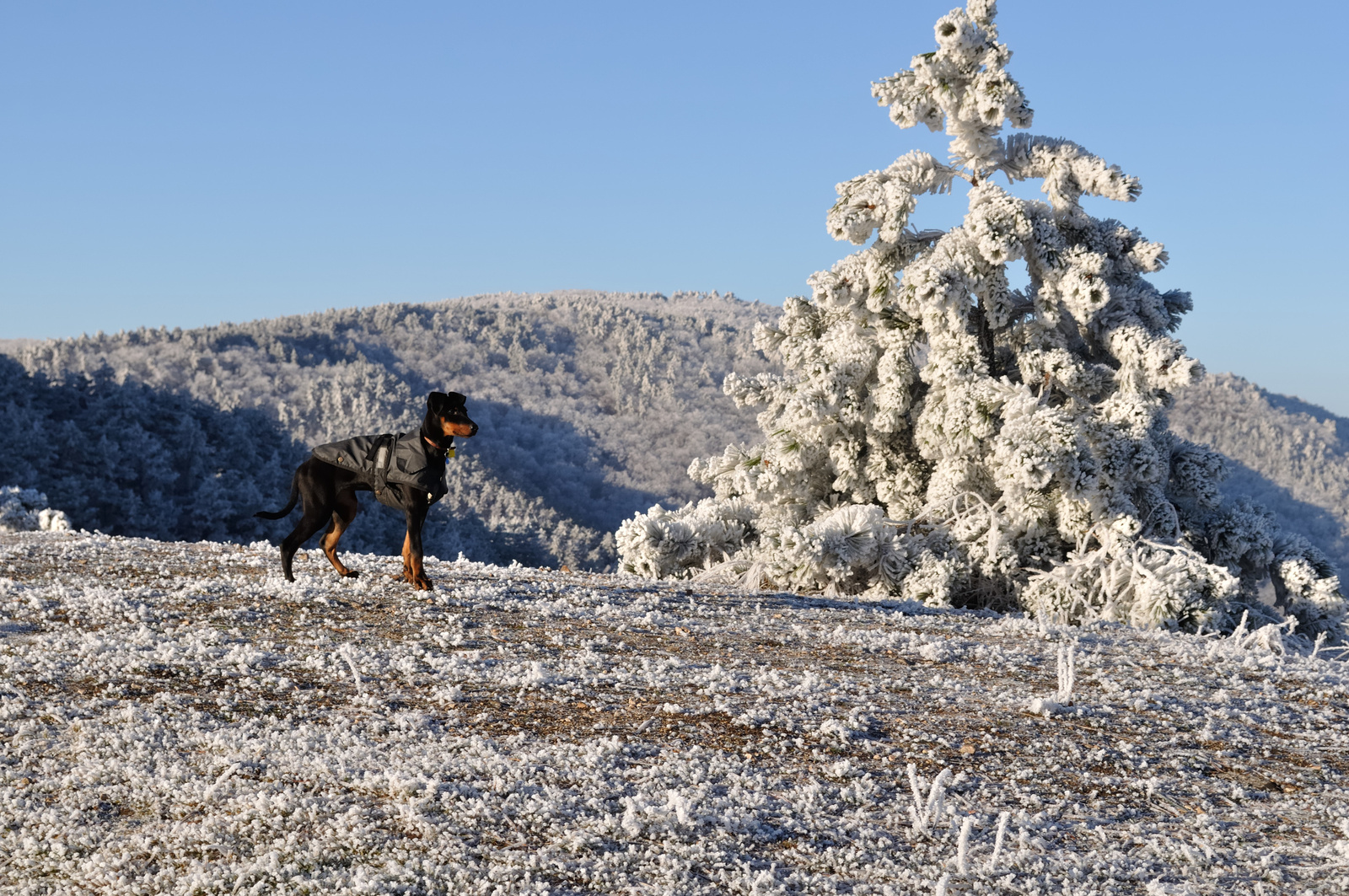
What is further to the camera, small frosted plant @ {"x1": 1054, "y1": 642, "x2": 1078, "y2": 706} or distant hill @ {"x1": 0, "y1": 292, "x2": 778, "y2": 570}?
distant hill @ {"x1": 0, "y1": 292, "x2": 778, "y2": 570}

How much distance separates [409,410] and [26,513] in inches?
1821

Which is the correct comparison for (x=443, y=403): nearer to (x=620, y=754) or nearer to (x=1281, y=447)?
(x=620, y=754)

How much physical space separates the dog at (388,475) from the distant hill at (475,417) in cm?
760

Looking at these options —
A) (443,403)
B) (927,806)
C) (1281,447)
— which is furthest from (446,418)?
(1281,447)

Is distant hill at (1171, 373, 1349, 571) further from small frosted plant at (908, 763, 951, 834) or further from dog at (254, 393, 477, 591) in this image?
small frosted plant at (908, 763, 951, 834)

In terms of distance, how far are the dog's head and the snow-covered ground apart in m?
1.21

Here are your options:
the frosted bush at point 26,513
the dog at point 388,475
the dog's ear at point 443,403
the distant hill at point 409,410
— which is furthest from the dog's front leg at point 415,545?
the distant hill at point 409,410

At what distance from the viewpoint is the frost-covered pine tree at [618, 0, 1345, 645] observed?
395 inches

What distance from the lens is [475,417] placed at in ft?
220

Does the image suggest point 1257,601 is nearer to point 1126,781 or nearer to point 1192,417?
point 1126,781

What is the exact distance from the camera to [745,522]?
1296 centimetres

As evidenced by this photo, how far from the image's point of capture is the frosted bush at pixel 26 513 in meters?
15.0

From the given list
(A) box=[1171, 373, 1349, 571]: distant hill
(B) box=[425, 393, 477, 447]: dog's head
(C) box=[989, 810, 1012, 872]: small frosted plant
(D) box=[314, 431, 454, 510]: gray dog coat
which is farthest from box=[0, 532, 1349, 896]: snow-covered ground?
(A) box=[1171, 373, 1349, 571]: distant hill

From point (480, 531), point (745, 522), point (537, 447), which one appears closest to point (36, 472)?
point (480, 531)
